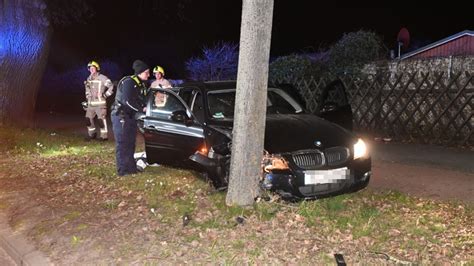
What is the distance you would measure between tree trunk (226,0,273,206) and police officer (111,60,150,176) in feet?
8.78

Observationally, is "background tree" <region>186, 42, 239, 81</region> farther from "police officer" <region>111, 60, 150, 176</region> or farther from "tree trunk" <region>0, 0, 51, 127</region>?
"police officer" <region>111, 60, 150, 176</region>

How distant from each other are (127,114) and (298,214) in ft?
11.1

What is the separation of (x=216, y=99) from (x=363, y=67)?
237 inches

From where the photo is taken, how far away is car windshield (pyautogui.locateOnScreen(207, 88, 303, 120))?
23.5ft

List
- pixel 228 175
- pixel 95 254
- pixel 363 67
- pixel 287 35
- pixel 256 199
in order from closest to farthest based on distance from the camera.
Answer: pixel 95 254 → pixel 256 199 → pixel 228 175 → pixel 363 67 → pixel 287 35

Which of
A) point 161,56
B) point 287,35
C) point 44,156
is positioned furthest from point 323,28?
point 44,156

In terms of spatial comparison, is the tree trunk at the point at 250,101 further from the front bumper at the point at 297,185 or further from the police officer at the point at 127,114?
the police officer at the point at 127,114

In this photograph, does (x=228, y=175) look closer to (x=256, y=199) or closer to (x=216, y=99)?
(x=256, y=199)

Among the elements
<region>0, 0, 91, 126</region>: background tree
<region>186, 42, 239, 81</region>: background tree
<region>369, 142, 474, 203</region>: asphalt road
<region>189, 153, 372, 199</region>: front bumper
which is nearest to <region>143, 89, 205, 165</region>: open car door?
<region>189, 153, 372, 199</region>: front bumper

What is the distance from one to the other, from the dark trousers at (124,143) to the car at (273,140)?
0.25 m

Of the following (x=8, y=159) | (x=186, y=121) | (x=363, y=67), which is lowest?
(x=8, y=159)

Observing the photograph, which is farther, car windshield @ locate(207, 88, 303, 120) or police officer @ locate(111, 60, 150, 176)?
police officer @ locate(111, 60, 150, 176)

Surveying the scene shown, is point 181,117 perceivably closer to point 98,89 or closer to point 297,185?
point 297,185

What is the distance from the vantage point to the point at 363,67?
12289mm
